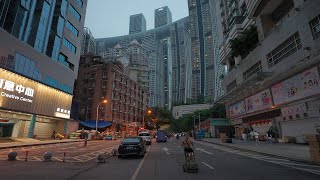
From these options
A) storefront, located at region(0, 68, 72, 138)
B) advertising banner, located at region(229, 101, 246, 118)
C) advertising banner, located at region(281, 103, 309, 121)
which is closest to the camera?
advertising banner, located at region(281, 103, 309, 121)

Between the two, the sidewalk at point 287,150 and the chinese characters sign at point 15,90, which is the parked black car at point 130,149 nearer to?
the sidewalk at point 287,150

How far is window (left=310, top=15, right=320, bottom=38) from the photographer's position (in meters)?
22.9

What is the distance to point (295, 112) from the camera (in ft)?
87.1

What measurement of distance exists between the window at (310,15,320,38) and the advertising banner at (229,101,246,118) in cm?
2093

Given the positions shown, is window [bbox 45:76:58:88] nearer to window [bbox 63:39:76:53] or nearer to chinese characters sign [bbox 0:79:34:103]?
chinese characters sign [bbox 0:79:34:103]

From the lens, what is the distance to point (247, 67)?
42906 millimetres

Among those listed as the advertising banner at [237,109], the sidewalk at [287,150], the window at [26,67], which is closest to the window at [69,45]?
the window at [26,67]

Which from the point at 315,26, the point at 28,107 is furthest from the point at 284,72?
the point at 28,107

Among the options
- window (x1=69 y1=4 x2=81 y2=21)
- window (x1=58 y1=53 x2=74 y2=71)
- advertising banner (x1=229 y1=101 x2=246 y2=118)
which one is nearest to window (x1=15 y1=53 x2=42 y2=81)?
window (x1=58 y1=53 x2=74 y2=71)

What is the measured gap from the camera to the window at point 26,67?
3544 centimetres

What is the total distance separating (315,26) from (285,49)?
20.5ft

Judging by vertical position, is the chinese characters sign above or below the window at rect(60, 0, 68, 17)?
below

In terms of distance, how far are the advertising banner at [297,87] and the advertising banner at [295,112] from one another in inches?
43.4

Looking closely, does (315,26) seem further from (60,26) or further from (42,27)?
(60,26)
